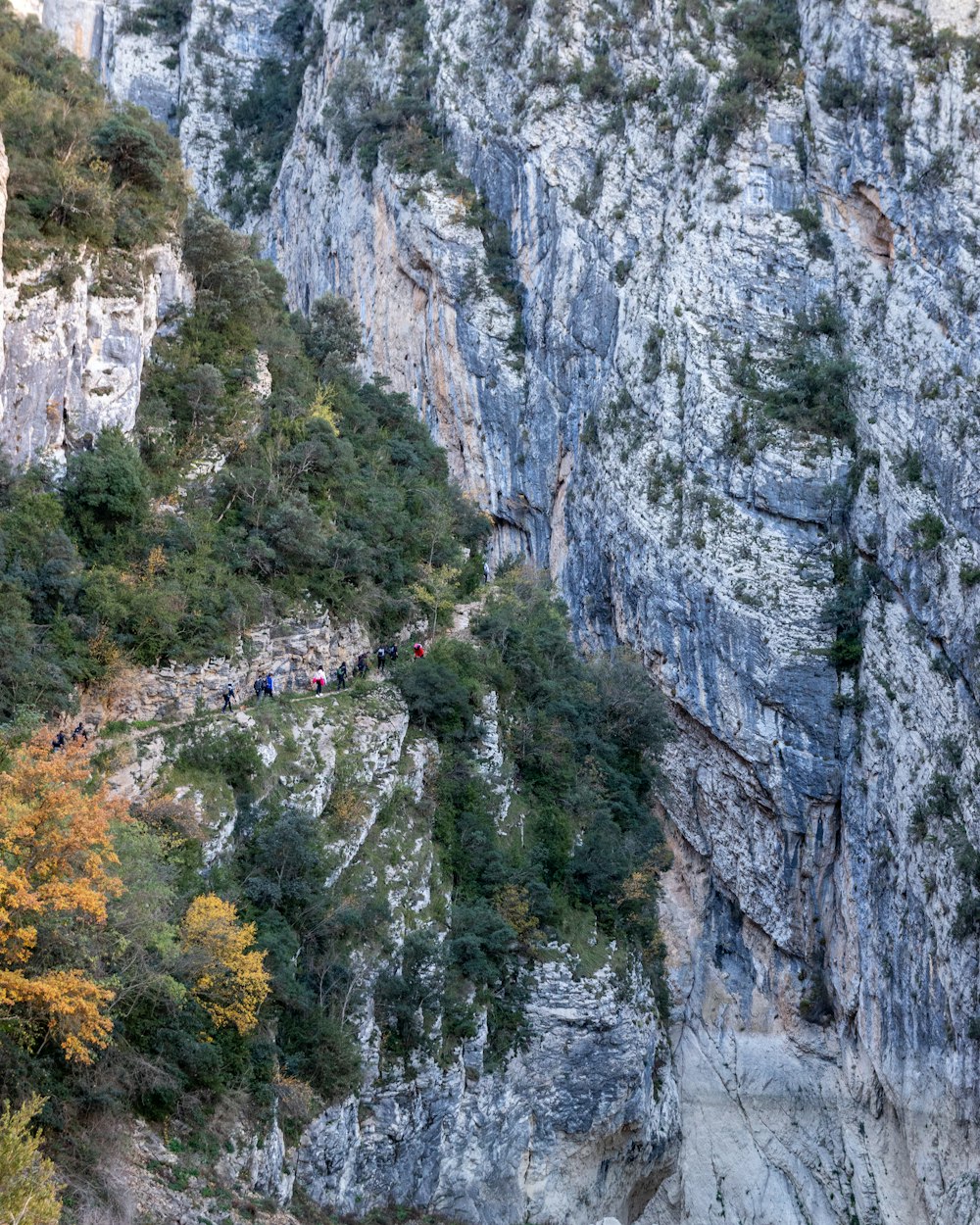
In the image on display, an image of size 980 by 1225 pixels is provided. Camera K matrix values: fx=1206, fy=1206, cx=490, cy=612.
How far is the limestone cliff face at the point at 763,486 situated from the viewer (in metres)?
34.1

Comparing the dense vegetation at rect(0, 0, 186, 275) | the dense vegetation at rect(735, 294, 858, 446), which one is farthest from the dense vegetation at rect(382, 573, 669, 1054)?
the dense vegetation at rect(0, 0, 186, 275)

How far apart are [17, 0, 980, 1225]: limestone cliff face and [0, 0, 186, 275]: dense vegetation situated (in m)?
18.1

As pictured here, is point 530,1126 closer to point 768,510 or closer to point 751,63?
point 768,510

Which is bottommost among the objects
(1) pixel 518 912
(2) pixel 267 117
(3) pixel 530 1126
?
(3) pixel 530 1126

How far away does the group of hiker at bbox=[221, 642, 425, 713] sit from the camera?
2570cm

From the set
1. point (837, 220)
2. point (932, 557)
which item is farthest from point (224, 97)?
point (932, 557)

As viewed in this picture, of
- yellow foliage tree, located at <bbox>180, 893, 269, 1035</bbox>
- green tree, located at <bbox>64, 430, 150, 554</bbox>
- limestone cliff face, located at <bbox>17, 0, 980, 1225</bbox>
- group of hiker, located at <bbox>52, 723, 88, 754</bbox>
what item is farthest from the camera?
limestone cliff face, located at <bbox>17, 0, 980, 1225</bbox>

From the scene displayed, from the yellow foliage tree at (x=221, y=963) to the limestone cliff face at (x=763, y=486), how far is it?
19353 millimetres

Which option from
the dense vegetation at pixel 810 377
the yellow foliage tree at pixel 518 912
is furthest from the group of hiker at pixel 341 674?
the dense vegetation at pixel 810 377

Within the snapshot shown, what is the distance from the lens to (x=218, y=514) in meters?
28.2

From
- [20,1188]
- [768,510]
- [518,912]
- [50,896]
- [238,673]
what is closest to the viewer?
[20,1188]

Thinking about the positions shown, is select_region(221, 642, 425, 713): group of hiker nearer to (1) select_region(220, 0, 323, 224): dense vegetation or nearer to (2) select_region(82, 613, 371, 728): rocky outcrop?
(2) select_region(82, 613, 371, 728): rocky outcrop

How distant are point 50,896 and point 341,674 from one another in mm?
12016

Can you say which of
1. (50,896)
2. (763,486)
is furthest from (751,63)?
(50,896)
